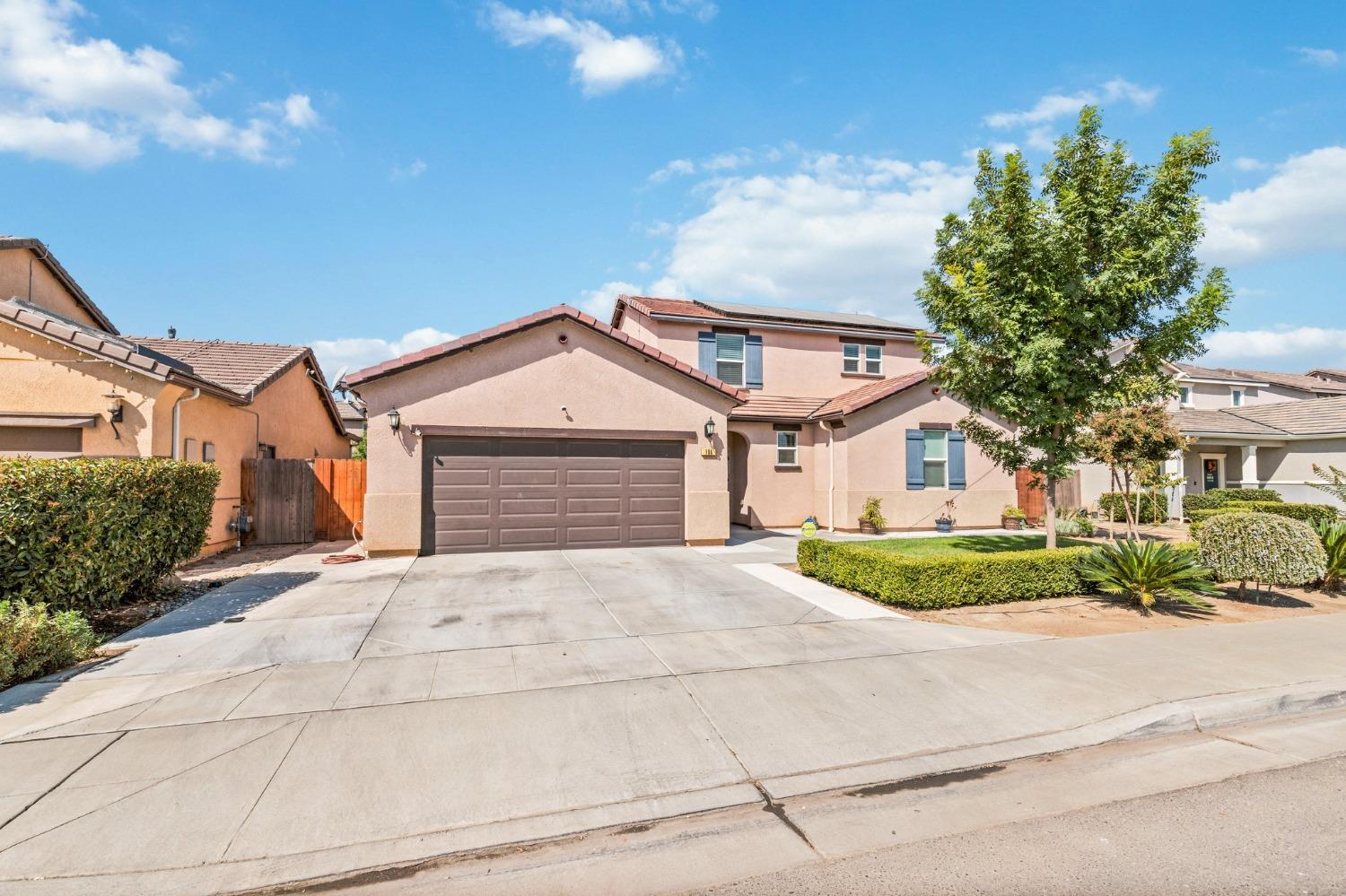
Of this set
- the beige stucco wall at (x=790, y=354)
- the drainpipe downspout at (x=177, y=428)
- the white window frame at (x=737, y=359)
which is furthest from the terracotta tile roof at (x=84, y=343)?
the white window frame at (x=737, y=359)

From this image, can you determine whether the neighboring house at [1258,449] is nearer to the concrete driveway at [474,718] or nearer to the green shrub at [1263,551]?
the green shrub at [1263,551]

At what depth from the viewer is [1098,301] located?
934 centimetres

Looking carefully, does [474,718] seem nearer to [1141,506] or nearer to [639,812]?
[639,812]

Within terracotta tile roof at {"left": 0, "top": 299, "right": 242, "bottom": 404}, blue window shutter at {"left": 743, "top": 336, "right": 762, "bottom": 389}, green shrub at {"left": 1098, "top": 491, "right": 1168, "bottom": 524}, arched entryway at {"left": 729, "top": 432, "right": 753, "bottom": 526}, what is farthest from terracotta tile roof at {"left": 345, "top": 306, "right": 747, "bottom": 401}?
green shrub at {"left": 1098, "top": 491, "right": 1168, "bottom": 524}

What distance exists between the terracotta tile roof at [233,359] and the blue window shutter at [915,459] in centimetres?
1699

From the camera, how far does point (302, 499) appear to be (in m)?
15.3

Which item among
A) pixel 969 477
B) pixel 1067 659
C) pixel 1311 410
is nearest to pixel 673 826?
pixel 1067 659

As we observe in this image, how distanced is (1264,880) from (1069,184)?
30.1 feet

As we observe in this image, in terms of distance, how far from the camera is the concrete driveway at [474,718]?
141 inches

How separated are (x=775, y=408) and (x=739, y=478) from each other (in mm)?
2345

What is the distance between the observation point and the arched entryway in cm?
1853

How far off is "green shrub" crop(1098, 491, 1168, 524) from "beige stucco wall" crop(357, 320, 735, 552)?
13.9 meters

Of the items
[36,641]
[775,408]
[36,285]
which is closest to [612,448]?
[775,408]

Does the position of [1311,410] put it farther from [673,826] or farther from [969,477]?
[673,826]
